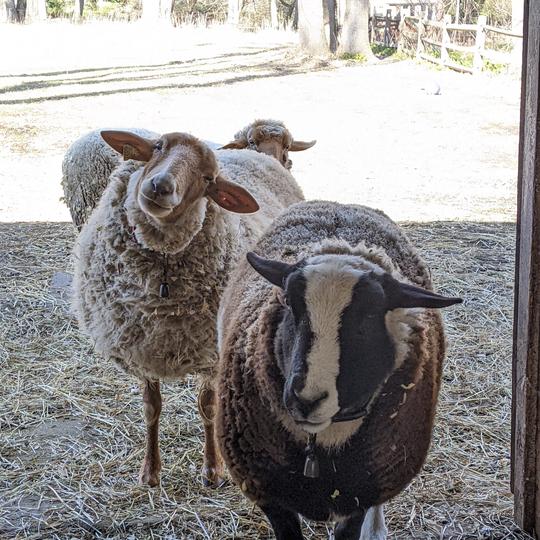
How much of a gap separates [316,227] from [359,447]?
0.90 meters

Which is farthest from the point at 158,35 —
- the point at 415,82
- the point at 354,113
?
the point at 354,113

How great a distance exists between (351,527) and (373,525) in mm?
510

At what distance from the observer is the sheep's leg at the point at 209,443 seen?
4059mm

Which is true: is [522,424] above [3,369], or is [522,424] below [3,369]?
above

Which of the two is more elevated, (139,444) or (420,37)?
(420,37)

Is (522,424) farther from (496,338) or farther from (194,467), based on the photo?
(496,338)

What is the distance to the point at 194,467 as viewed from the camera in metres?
4.23

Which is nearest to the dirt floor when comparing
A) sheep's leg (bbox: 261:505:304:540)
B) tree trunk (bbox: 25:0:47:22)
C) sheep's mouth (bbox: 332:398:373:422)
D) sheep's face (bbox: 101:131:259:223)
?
sheep's leg (bbox: 261:505:304:540)

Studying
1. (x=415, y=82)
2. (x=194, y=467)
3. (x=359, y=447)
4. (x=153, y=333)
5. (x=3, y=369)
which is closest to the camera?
(x=359, y=447)

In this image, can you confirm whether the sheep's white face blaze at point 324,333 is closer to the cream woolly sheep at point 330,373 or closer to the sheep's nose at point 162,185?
the cream woolly sheep at point 330,373

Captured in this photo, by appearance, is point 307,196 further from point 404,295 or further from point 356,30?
point 356,30

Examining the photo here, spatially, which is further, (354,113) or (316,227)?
(354,113)

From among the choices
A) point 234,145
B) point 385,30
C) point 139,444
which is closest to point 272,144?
point 234,145

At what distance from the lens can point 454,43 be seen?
2267 centimetres
